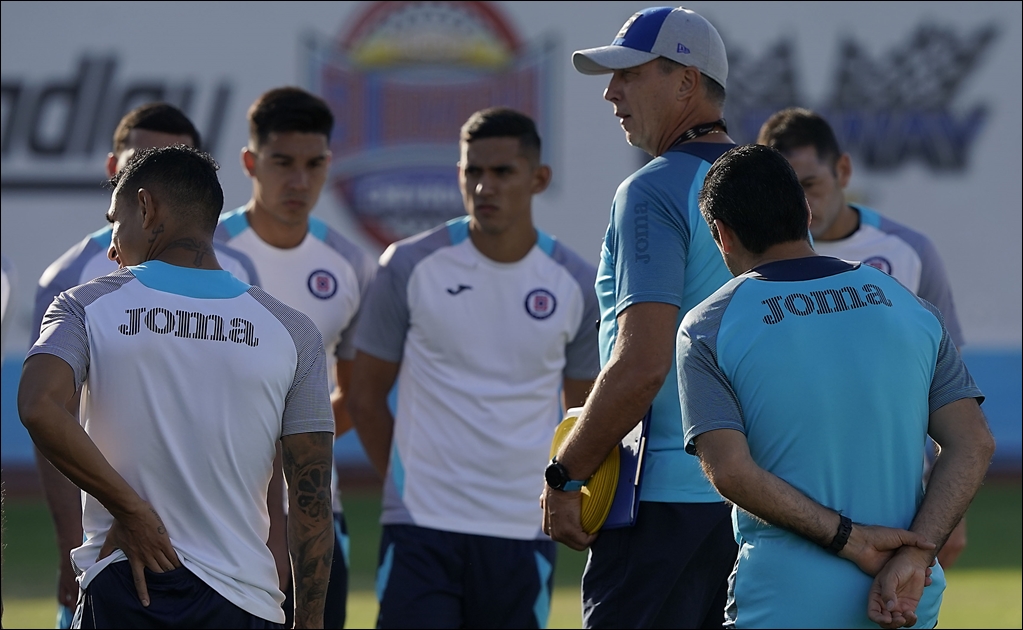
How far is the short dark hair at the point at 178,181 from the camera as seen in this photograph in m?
3.03

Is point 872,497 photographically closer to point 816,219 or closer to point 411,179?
point 816,219

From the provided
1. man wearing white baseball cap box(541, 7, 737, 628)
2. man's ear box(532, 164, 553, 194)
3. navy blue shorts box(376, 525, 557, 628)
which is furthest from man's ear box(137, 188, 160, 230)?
man's ear box(532, 164, 553, 194)

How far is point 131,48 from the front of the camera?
11.1 meters

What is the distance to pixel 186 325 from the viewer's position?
2.85m

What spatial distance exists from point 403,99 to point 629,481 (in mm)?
8457

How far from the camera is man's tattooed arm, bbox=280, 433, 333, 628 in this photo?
3082 mm

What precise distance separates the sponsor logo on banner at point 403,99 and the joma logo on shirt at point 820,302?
872 cm

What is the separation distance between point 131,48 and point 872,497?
9.85m

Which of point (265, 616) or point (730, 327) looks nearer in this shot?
point (730, 327)

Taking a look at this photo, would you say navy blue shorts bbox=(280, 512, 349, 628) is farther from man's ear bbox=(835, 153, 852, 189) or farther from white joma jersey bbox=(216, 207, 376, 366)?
man's ear bbox=(835, 153, 852, 189)

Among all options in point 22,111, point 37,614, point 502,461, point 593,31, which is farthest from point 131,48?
point 502,461

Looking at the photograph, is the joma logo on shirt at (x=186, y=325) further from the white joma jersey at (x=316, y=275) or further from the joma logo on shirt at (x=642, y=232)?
the white joma jersey at (x=316, y=275)

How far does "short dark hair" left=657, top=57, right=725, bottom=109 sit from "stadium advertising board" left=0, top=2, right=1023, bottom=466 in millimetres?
7746

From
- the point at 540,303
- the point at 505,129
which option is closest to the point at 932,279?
the point at 540,303
